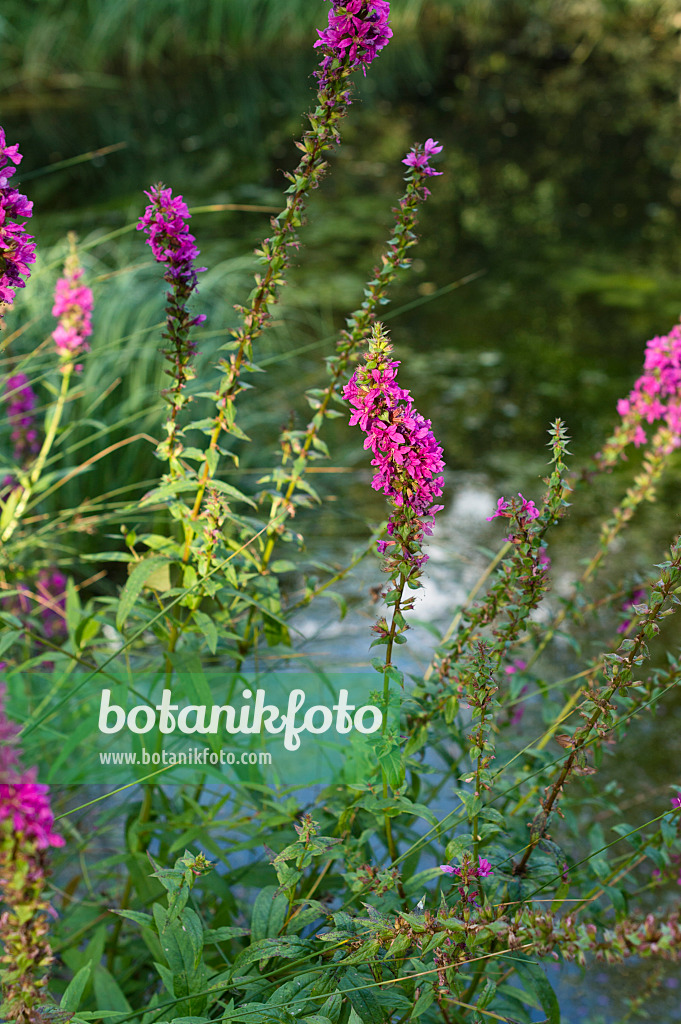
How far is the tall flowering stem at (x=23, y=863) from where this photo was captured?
74 centimetres

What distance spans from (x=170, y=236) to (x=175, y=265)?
0.14 feet

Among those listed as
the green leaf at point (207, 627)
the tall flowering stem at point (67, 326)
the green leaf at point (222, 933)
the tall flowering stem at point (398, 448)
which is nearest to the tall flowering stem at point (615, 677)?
the tall flowering stem at point (398, 448)

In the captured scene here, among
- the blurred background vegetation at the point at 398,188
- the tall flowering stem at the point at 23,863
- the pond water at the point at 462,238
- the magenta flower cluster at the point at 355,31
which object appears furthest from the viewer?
the blurred background vegetation at the point at 398,188

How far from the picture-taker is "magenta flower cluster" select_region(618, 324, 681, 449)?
193cm

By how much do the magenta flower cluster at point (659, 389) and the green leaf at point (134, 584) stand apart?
1.05 m

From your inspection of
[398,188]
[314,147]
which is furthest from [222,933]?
[398,188]

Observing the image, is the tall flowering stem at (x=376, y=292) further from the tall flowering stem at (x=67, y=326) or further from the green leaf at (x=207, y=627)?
the tall flowering stem at (x=67, y=326)

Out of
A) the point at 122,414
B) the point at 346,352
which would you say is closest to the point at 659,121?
the point at 122,414

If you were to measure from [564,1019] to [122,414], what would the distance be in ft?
7.27

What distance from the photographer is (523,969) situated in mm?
1412

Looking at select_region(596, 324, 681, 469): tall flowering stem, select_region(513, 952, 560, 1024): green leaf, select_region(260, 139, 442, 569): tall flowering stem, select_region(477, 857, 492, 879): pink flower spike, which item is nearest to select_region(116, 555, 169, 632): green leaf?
select_region(260, 139, 442, 569): tall flowering stem

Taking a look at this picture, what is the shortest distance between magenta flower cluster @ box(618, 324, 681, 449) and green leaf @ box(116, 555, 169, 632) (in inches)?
41.3

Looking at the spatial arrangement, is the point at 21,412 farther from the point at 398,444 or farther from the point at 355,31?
the point at 398,444

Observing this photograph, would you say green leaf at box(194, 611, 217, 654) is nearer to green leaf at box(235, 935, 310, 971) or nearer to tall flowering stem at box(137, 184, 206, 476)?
tall flowering stem at box(137, 184, 206, 476)
